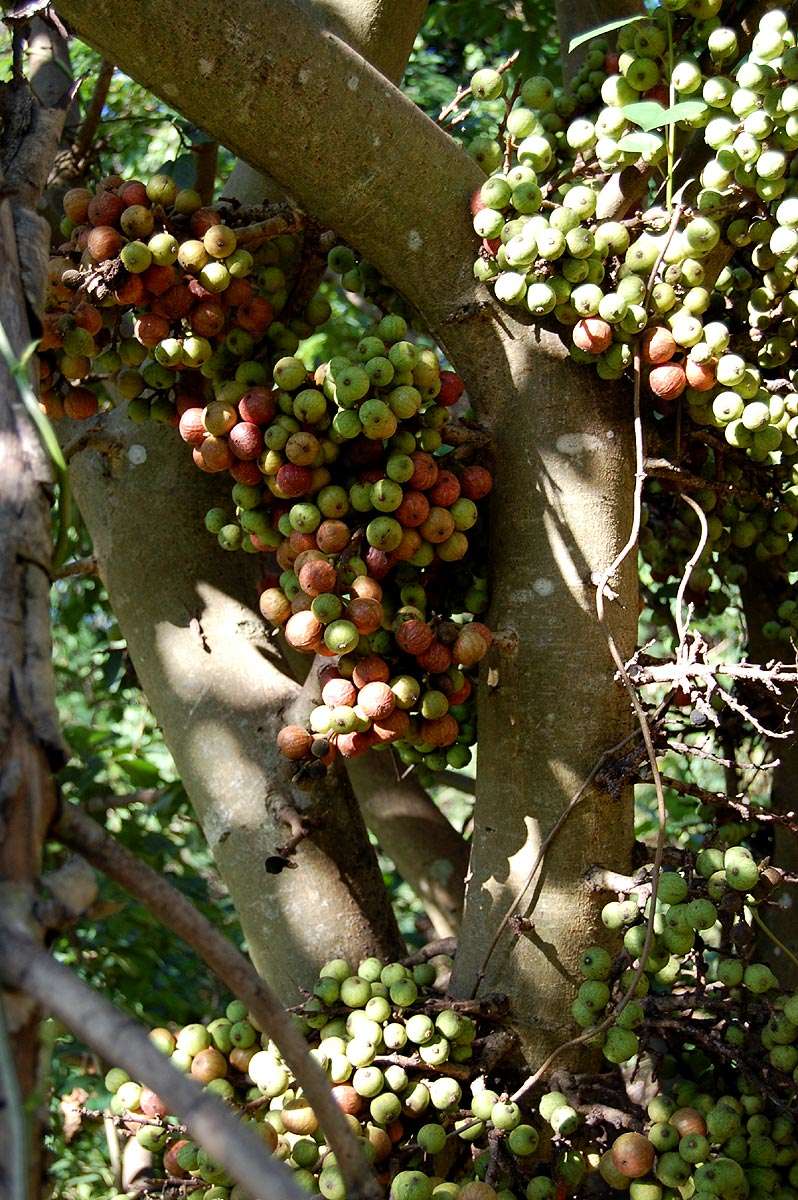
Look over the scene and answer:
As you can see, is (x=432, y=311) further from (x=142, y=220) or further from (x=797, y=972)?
(x=797, y=972)

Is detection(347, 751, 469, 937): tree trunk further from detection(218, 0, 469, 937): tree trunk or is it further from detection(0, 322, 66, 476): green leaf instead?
detection(0, 322, 66, 476): green leaf

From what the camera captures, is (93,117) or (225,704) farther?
(93,117)

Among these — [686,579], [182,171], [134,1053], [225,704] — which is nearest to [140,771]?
[225,704]

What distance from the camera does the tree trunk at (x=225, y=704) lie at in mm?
1978

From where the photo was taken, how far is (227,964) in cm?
86

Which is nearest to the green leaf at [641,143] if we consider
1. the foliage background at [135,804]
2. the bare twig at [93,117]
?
the foliage background at [135,804]

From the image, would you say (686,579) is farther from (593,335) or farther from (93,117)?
(93,117)

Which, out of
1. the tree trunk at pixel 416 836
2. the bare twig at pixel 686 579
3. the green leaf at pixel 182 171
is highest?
the green leaf at pixel 182 171

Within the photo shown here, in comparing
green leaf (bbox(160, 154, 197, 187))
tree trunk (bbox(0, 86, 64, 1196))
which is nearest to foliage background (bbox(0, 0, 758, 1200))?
green leaf (bbox(160, 154, 197, 187))

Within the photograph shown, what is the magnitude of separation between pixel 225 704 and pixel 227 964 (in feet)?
4.03

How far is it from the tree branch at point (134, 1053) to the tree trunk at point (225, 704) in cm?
120

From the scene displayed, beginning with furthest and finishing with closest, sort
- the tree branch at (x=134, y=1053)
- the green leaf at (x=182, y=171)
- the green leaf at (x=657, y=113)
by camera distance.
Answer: the green leaf at (x=182, y=171)
the green leaf at (x=657, y=113)
the tree branch at (x=134, y=1053)

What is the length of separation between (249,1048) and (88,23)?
1.60 m

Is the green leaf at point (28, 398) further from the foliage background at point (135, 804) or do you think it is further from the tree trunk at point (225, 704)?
the foliage background at point (135, 804)
